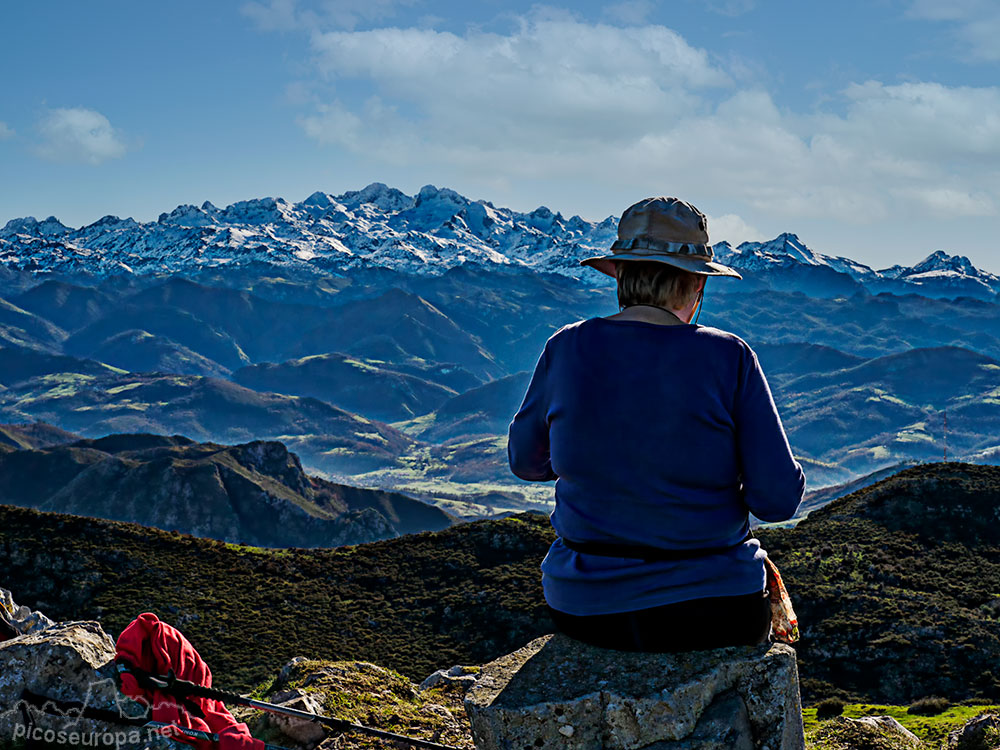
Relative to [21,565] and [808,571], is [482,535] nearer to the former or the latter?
[808,571]

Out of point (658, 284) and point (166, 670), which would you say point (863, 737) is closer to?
point (658, 284)

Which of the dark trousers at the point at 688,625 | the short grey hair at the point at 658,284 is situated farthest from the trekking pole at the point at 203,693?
the short grey hair at the point at 658,284

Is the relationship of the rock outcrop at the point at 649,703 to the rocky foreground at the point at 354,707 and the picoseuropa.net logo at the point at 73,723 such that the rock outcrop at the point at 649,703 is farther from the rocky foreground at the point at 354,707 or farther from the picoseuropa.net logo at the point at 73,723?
the picoseuropa.net logo at the point at 73,723

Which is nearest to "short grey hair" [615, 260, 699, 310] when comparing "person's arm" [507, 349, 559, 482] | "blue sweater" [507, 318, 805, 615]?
"blue sweater" [507, 318, 805, 615]

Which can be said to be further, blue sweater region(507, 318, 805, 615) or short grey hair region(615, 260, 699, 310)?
short grey hair region(615, 260, 699, 310)

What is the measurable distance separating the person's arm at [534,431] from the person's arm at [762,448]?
3.92ft

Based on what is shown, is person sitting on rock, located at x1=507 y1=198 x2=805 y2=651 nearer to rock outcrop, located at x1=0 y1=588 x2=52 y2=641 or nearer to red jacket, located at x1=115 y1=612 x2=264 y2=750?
red jacket, located at x1=115 y1=612 x2=264 y2=750

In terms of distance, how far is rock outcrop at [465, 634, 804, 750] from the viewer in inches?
201

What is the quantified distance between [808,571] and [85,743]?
26269mm

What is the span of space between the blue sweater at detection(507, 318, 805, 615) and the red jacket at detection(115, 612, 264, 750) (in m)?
4.37

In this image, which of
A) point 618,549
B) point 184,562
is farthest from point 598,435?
point 184,562

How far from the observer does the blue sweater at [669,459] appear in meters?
5.07

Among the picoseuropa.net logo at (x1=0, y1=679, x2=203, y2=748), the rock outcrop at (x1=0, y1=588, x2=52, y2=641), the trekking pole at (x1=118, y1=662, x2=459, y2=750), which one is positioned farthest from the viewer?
the rock outcrop at (x1=0, y1=588, x2=52, y2=641)

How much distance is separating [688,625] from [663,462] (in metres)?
1.01
